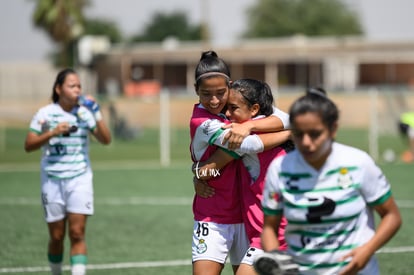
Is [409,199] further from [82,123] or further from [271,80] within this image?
[271,80]

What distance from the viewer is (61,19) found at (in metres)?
48.6

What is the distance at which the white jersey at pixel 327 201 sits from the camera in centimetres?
454

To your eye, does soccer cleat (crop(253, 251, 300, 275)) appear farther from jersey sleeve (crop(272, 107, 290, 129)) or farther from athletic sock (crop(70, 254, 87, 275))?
athletic sock (crop(70, 254, 87, 275))


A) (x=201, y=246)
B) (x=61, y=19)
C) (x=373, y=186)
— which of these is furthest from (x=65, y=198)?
(x=61, y=19)

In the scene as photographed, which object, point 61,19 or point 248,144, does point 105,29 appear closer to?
point 61,19

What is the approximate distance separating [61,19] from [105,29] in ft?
229

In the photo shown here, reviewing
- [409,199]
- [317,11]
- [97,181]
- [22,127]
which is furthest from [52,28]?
[317,11]

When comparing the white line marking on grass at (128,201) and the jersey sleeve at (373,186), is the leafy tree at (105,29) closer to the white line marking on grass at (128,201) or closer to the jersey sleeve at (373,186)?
the white line marking on grass at (128,201)

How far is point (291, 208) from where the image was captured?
4.60 metres

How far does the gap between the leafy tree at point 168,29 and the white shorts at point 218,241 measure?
402 ft

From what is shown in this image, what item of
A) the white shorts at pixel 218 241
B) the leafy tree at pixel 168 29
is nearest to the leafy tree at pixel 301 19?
the leafy tree at pixel 168 29

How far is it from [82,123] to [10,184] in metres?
11.5

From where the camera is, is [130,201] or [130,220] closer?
[130,220]

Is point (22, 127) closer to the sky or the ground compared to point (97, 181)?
closer to the ground
